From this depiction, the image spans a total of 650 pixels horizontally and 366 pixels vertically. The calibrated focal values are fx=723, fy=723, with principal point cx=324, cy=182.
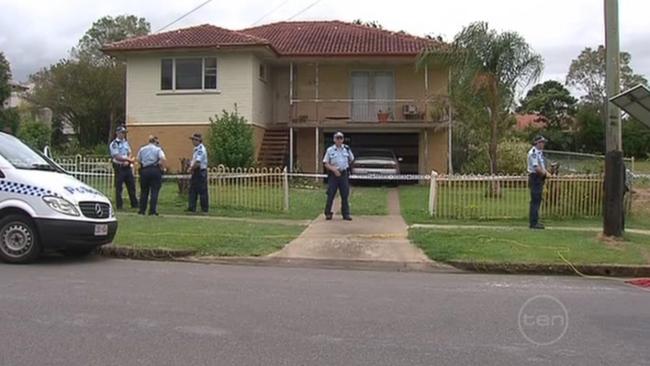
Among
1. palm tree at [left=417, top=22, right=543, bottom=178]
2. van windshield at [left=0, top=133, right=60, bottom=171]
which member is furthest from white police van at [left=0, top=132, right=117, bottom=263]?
palm tree at [left=417, top=22, right=543, bottom=178]

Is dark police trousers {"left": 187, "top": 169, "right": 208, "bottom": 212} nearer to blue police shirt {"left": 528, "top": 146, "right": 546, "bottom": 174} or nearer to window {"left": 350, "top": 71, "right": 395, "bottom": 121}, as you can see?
blue police shirt {"left": 528, "top": 146, "right": 546, "bottom": 174}

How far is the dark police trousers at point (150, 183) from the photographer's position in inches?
537

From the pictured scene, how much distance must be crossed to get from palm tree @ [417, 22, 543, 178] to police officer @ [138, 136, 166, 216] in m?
9.25

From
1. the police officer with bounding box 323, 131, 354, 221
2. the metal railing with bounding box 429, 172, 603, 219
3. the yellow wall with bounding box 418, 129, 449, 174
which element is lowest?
the metal railing with bounding box 429, 172, 603, 219

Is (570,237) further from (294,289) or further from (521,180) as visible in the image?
(294,289)

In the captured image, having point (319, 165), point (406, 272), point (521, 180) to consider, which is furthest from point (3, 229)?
point (319, 165)

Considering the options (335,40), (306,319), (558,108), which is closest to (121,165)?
(306,319)

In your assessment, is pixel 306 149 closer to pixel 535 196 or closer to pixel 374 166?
pixel 374 166

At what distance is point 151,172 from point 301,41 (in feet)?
48.7

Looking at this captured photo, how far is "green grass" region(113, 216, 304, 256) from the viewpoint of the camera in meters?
10.3

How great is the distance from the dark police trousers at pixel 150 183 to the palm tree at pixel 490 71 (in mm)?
9340

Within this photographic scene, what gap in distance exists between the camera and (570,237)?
37.4 feet

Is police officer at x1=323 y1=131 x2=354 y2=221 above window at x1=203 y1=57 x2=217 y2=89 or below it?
below

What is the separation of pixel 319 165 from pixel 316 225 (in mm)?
13901
